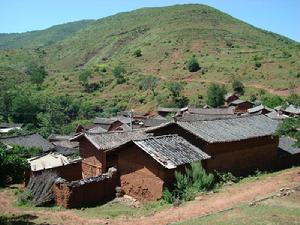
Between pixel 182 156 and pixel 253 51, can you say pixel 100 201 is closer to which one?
pixel 182 156

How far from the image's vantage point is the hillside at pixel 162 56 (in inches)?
3600

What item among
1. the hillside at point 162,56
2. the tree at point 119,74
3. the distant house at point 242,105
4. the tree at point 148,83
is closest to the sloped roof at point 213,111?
the distant house at point 242,105

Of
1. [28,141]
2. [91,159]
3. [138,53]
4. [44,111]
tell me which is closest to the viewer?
[91,159]

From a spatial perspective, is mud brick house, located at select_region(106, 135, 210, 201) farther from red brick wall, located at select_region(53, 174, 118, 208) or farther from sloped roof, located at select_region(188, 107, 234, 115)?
sloped roof, located at select_region(188, 107, 234, 115)

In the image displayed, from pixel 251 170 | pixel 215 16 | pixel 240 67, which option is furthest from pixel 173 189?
pixel 215 16

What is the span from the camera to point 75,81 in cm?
11144

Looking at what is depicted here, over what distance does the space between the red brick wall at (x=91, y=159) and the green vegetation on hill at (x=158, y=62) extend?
50.9 meters

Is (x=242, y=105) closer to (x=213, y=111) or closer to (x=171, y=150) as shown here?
(x=213, y=111)

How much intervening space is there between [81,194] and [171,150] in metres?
5.51

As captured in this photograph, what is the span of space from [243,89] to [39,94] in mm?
44871

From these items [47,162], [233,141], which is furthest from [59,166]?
[233,141]

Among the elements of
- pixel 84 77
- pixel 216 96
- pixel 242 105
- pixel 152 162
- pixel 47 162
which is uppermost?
pixel 152 162

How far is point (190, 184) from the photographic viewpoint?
23328 mm

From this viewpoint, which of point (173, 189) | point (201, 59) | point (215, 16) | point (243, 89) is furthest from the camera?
point (215, 16)
